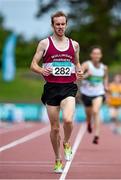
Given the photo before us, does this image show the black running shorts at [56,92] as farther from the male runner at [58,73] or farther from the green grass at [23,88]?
the green grass at [23,88]

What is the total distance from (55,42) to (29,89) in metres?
43.4

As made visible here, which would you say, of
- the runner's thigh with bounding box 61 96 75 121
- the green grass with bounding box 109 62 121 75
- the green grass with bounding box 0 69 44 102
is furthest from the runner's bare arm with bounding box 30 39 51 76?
the green grass with bounding box 109 62 121 75

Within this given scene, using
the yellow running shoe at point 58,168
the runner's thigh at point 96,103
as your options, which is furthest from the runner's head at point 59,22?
the runner's thigh at point 96,103

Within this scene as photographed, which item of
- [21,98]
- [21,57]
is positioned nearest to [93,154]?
[21,98]

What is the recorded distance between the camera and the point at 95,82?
17.1m

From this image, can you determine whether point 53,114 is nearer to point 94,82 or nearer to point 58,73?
point 58,73

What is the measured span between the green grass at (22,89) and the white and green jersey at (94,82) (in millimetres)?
31597

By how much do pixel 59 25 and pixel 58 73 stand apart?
26.8 inches

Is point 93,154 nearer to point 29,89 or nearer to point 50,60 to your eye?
point 50,60

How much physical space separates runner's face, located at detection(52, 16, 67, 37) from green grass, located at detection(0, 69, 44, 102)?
38.1m

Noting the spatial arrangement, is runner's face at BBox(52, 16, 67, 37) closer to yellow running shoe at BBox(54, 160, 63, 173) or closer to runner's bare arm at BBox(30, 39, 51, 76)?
runner's bare arm at BBox(30, 39, 51, 76)

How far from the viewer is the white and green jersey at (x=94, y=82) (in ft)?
55.6

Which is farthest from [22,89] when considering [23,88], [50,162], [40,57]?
[40,57]

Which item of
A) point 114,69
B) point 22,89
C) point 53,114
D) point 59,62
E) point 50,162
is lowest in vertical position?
point 22,89
